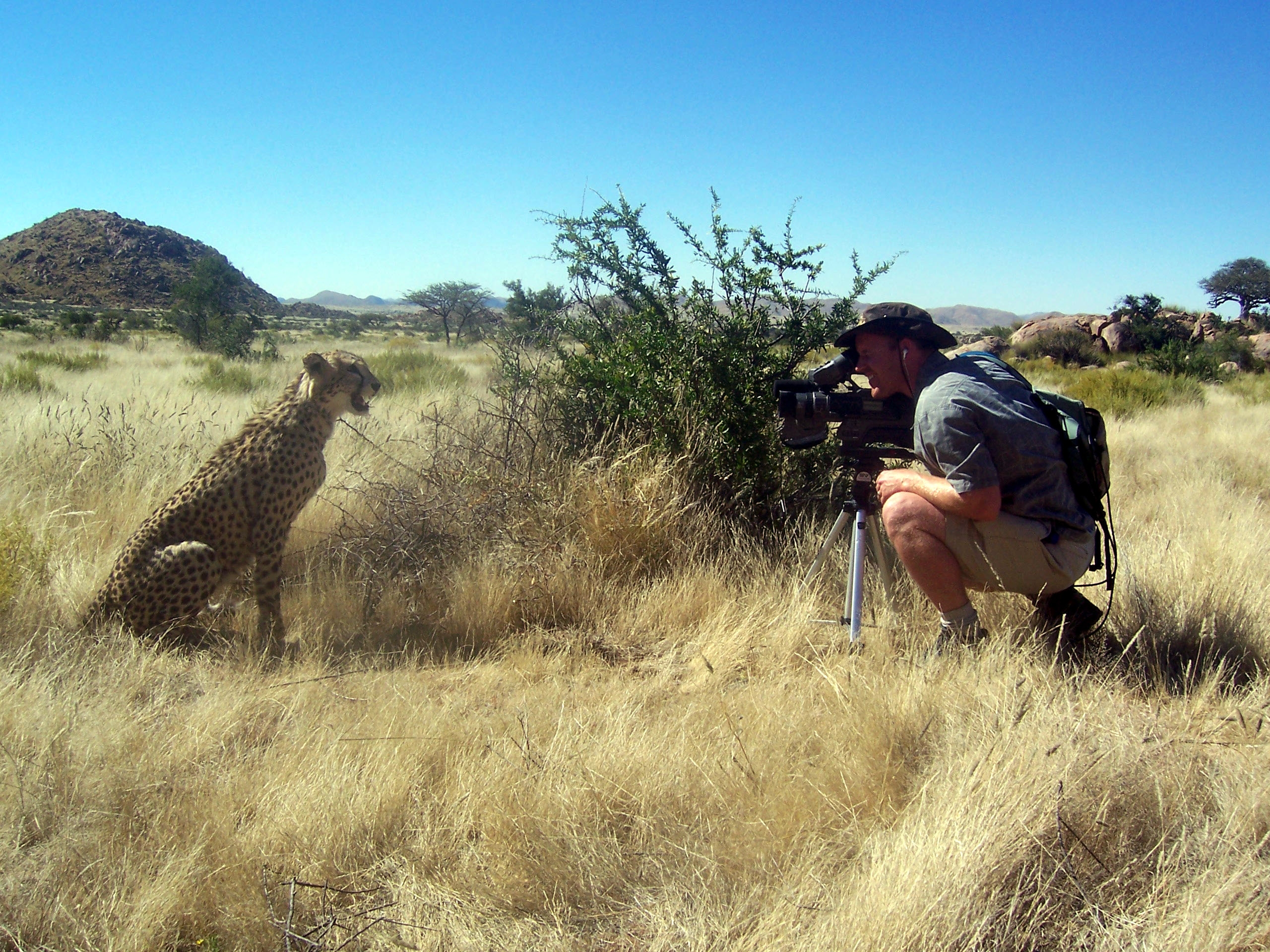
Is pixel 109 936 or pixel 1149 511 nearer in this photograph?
pixel 109 936

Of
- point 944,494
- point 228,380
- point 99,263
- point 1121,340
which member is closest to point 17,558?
point 944,494

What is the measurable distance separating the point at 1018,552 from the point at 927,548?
1.00 feet

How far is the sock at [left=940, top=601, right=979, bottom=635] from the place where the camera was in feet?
9.96

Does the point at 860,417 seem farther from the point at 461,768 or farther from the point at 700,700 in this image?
the point at 461,768

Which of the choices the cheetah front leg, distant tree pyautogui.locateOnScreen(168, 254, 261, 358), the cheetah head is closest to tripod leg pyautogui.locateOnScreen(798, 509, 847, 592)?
the cheetah head

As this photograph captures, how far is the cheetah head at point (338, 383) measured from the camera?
3855 millimetres

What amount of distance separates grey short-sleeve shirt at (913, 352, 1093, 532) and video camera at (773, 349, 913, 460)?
0.34 m

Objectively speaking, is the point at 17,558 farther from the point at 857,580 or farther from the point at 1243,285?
the point at 1243,285

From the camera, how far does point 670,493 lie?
4281mm

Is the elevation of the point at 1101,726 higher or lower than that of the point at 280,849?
higher

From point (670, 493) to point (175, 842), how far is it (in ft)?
8.96

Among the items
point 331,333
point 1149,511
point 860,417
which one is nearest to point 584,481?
point 860,417

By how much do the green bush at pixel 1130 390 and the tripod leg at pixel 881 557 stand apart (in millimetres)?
8451

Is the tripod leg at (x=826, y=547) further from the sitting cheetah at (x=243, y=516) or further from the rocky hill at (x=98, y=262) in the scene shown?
the rocky hill at (x=98, y=262)
